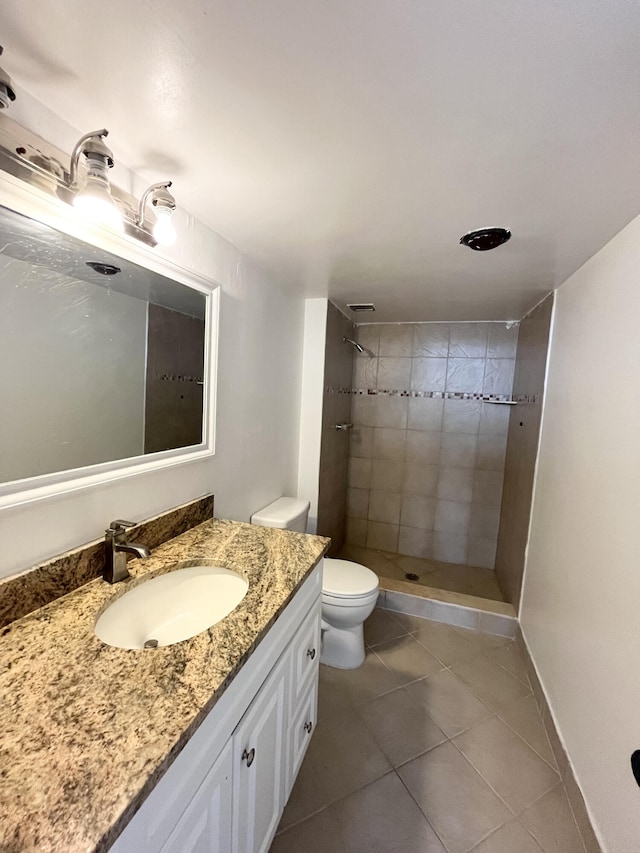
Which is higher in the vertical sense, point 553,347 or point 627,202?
point 627,202

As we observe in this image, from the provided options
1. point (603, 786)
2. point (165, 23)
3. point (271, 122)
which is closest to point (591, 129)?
point (271, 122)

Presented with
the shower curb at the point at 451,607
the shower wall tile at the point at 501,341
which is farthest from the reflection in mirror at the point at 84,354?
the shower wall tile at the point at 501,341

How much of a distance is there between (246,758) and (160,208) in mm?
1418

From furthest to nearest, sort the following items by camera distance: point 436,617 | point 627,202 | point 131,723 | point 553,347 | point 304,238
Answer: point 436,617 < point 553,347 < point 304,238 < point 627,202 < point 131,723

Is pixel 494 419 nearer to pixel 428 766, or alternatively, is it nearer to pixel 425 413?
pixel 425 413

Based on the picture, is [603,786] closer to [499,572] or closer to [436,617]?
[436,617]

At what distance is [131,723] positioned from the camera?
59cm

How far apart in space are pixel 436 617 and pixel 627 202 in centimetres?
227

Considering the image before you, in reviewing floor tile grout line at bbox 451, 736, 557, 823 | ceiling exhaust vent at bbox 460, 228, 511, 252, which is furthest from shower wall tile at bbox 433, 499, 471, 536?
ceiling exhaust vent at bbox 460, 228, 511, 252

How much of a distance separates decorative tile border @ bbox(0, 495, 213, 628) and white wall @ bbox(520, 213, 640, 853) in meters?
1.45

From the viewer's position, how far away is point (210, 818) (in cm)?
72

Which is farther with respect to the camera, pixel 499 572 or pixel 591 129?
pixel 499 572

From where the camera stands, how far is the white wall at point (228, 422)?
89cm

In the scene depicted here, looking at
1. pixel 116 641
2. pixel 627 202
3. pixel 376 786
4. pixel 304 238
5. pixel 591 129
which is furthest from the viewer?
pixel 304 238
